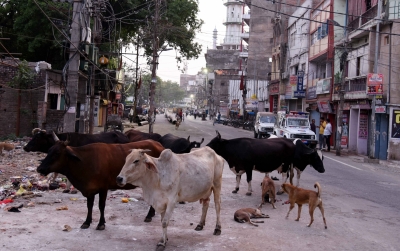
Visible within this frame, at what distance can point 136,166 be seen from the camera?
6.49m

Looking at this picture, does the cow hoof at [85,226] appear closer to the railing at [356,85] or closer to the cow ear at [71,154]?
the cow ear at [71,154]

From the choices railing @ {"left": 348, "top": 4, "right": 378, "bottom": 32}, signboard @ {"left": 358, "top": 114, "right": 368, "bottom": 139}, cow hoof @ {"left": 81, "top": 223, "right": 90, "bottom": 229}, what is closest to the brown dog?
cow hoof @ {"left": 81, "top": 223, "right": 90, "bottom": 229}

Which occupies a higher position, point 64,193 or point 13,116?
point 13,116

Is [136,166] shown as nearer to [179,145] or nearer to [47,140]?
[179,145]

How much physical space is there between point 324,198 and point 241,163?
217 cm

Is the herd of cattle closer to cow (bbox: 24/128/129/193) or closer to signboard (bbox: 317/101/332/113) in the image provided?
cow (bbox: 24/128/129/193)

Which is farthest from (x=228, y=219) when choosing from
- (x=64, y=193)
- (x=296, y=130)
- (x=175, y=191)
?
(x=296, y=130)

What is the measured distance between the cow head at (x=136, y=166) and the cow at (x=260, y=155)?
4973 mm

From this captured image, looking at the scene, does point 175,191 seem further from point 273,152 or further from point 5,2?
point 5,2

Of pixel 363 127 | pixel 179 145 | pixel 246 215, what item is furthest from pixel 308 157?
pixel 363 127

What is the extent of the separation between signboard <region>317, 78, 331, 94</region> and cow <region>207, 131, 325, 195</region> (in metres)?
22.2

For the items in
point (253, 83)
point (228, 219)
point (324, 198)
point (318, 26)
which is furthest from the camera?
point (253, 83)

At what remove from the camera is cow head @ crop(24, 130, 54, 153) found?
36.1 feet

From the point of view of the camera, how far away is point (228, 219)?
849 centimetres
